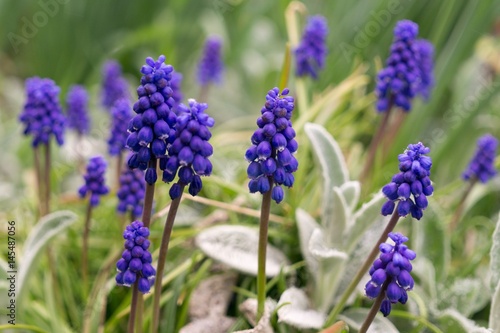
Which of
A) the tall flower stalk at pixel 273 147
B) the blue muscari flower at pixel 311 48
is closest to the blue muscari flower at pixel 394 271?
the tall flower stalk at pixel 273 147

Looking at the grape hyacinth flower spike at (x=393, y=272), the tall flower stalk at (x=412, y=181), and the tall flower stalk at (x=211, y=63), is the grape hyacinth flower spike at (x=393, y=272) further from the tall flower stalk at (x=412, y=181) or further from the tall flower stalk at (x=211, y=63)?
the tall flower stalk at (x=211, y=63)

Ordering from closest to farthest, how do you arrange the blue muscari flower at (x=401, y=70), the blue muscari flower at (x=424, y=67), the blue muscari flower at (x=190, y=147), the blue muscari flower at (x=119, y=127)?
the blue muscari flower at (x=190, y=147), the blue muscari flower at (x=401, y=70), the blue muscari flower at (x=119, y=127), the blue muscari flower at (x=424, y=67)

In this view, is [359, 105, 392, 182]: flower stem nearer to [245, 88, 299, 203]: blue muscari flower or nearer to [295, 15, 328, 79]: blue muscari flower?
[295, 15, 328, 79]: blue muscari flower

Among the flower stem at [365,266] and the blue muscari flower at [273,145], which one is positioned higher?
the blue muscari flower at [273,145]

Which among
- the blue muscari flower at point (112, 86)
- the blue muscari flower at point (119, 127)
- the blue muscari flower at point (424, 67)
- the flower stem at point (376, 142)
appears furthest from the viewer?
the blue muscari flower at point (112, 86)

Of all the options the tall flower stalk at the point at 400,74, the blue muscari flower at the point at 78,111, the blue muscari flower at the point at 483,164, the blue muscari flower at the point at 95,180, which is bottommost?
the blue muscari flower at the point at 95,180

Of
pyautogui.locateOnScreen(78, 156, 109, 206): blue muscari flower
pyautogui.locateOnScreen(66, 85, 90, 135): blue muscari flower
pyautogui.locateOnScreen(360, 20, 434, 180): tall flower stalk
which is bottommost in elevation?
pyautogui.locateOnScreen(78, 156, 109, 206): blue muscari flower

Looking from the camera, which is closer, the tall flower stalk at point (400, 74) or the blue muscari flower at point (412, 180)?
the blue muscari flower at point (412, 180)

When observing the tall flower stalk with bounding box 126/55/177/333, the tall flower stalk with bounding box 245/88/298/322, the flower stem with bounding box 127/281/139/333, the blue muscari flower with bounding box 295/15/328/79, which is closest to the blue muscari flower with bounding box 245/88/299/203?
the tall flower stalk with bounding box 245/88/298/322
